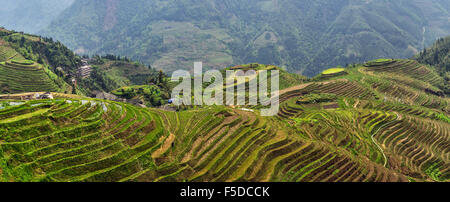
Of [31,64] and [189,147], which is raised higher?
[31,64]

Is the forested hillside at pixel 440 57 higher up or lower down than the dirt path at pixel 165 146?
higher up

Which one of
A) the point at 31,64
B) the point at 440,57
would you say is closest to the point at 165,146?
the point at 31,64

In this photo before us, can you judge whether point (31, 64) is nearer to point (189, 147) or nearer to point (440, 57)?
point (189, 147)

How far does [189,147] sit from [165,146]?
6.88ft

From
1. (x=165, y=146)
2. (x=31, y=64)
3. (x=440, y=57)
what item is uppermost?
(x=440, y=57)

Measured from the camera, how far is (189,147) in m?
25.6

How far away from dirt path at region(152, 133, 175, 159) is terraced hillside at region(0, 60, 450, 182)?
0.08 m

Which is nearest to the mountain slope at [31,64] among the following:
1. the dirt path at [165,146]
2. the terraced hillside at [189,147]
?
the terraced hillside at [189,147]

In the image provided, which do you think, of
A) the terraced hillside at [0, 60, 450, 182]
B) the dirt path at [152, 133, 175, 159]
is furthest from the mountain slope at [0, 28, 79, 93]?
the dirt path at [152, 133, 175, 159]

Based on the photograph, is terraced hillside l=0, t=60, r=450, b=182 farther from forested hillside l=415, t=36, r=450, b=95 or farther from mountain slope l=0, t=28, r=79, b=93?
forested hillside l=415, t=36, r=450, b=95

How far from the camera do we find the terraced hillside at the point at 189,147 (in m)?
19.2

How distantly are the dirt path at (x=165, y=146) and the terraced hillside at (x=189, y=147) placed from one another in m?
0.08

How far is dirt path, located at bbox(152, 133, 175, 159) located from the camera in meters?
23.5

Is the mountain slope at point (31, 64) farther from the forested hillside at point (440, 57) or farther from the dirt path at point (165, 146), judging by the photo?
the forested hillside at point (440, 57)
